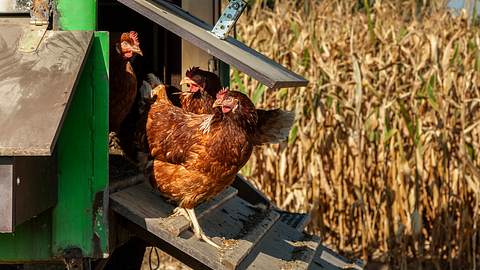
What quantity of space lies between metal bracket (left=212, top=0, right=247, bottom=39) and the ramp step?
1847mm

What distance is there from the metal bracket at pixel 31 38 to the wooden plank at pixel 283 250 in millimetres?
1166

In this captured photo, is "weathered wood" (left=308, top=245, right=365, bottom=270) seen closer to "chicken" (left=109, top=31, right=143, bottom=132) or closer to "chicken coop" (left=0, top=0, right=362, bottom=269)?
"chicken coop" (left=0, top=0, right=362, bottom=269)

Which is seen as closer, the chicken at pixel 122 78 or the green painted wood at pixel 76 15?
the green painted wood at pixel 76 15

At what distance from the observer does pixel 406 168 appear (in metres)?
7.48

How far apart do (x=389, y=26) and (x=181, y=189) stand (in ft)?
19.0

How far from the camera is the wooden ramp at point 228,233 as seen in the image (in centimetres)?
319

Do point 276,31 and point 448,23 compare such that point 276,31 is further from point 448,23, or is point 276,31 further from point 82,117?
point 82,117

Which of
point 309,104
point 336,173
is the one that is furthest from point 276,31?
point 336,173

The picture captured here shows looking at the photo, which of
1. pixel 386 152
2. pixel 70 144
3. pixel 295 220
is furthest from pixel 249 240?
pixel 386 152

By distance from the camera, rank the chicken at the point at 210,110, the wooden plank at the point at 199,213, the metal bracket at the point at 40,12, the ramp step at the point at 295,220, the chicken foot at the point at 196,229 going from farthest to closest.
A: the ramp step at the point at 295,220
the chicken at the point at 210,110
the chicken foot at the point at 196,229
the wooden plank at the point at 199,213
the metal bracket at the point at 40,12

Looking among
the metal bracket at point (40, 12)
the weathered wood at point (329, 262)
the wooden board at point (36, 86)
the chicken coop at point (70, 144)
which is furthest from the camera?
the weathered wood at point (329, 262)

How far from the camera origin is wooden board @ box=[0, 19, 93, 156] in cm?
258

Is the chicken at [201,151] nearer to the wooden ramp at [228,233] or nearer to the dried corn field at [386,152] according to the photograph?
the wooden ramp at [228,233]

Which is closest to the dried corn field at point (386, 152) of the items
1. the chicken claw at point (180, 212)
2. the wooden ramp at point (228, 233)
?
the wooden ramp at point (228, 233)
